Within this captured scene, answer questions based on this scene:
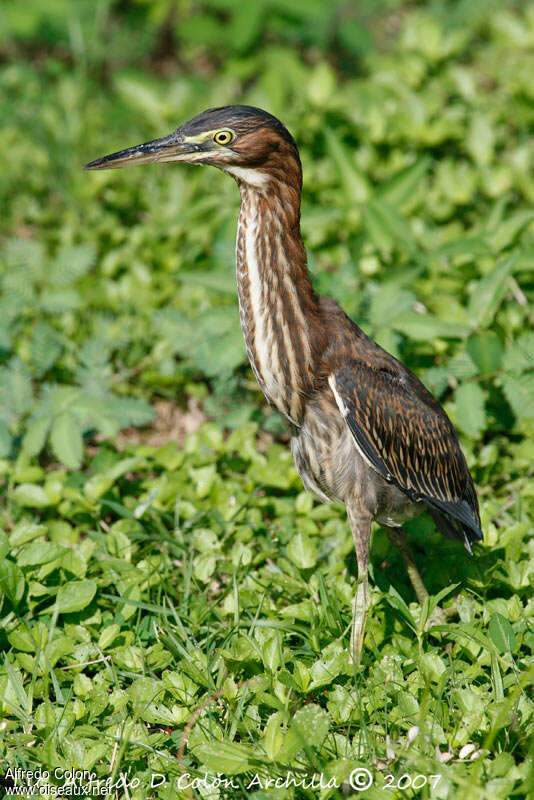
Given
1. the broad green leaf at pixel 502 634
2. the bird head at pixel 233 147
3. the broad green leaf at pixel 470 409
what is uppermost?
the bird head at pixel 233 147

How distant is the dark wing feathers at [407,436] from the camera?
3.27m

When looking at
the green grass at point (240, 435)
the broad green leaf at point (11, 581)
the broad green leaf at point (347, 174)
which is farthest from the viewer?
the broad green leaf at point (347, 174)

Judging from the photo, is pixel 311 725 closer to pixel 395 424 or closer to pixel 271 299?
pixel 395 424

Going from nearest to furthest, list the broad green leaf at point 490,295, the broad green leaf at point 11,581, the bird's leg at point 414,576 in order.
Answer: the broad green leaf at point 11,581
the bird's leg at point 414,576
the broad green leaf at point 490,295

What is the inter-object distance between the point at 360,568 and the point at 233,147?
1.65 meters

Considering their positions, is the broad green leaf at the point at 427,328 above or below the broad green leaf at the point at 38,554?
above

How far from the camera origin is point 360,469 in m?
3.35

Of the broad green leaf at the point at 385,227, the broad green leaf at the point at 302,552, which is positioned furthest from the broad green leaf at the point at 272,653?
the broad green leaf at the point at 385,227

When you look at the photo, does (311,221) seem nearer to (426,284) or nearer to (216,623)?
(426,284)

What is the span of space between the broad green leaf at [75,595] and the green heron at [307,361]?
969 millimetres

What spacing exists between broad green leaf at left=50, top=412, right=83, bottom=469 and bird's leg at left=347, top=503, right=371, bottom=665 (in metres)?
1.37

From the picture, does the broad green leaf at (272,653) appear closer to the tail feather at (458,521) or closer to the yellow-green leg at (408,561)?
the yellow-green leg at (408,561)

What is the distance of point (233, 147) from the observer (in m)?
3.10

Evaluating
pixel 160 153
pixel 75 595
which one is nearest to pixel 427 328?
pixel 160 153
